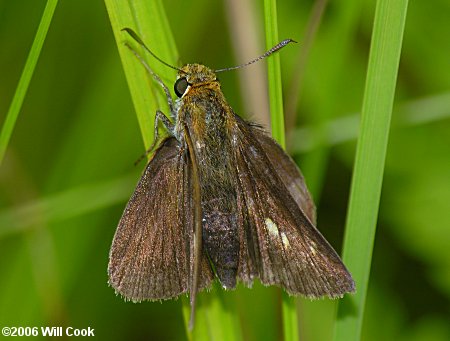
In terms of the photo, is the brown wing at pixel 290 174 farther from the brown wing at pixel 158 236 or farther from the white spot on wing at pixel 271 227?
the brown wing at pixel 158 236

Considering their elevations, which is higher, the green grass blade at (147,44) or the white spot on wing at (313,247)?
the green grass blade at (147,44)

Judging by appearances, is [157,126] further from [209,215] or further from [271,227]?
[271,227]

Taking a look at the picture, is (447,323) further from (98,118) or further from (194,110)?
(98,118)

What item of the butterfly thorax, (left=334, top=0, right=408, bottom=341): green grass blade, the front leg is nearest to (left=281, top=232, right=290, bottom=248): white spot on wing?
the butterfly thorax

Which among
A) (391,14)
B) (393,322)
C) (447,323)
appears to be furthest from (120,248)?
(447,323)

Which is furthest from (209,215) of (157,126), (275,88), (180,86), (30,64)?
(30,64)

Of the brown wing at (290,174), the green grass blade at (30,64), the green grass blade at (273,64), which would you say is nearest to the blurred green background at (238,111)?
the brown wing at (290,174)

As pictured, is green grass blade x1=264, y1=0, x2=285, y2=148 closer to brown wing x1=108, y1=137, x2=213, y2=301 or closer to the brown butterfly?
the brown butterfly
